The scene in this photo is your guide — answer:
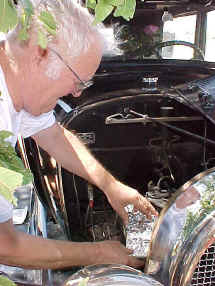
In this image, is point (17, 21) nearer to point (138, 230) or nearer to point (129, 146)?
point (138, 230)

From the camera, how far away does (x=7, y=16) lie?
2.10 feet

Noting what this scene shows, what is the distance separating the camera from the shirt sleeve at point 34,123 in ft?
5.02

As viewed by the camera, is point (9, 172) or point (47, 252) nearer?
point (9, 172)

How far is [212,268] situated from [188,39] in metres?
1.65

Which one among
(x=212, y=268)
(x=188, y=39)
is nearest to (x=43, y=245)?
(x=212, y=268)

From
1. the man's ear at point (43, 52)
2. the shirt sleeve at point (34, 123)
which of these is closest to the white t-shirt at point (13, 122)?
the shirt sleeve at point (34, 123)

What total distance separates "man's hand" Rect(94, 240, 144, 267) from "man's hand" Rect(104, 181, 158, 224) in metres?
0.18

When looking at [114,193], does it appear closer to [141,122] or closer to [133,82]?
[141,122]

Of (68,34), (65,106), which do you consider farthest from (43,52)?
(65,106)

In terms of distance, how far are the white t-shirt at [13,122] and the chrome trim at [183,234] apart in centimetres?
47

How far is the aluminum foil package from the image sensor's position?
56.9 inches

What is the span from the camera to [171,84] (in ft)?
8.18

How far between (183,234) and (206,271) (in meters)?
0.18

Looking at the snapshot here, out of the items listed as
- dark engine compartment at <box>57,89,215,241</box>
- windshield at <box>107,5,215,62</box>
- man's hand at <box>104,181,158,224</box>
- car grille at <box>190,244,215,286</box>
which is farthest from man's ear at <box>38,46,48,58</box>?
windshield at <box>107,5,215,62</box>
